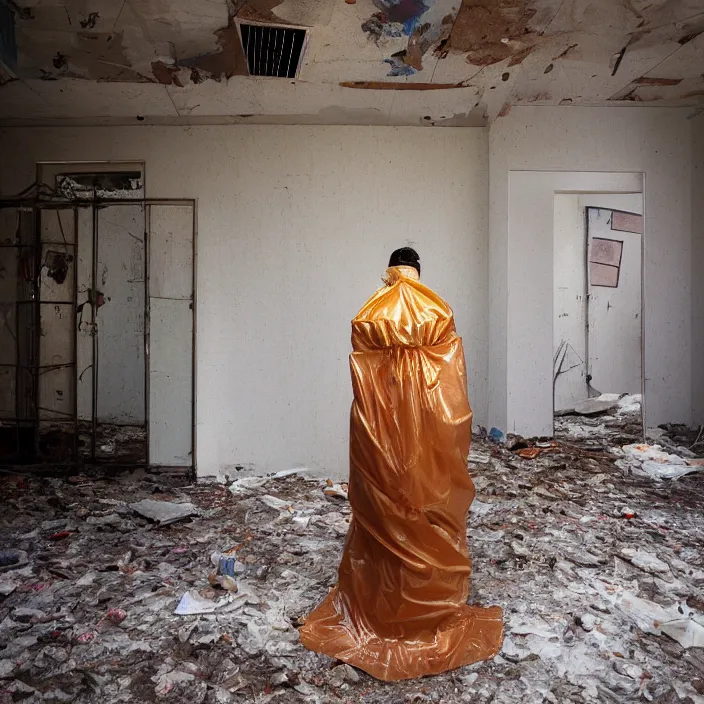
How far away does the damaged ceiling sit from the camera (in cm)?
302

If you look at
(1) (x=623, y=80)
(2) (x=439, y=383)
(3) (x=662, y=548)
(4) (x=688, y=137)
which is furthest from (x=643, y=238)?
(2) (x=439, y=383)

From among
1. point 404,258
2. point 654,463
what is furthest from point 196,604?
point 654,463

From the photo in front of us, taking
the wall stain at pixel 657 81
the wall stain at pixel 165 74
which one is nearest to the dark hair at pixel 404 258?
the wall stain at pixel 165 74

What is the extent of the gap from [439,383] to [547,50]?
9.89 ft

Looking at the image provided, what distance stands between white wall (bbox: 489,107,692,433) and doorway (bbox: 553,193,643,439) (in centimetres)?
61

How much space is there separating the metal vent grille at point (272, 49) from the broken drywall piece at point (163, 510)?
3208mm

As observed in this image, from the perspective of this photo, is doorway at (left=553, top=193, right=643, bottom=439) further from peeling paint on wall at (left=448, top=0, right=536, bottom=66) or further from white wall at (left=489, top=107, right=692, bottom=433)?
peeling paint on wall at (left=448, top=0, right=536, bottom=66)

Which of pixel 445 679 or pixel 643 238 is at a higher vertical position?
pixel 643 238

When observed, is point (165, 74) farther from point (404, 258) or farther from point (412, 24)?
point (404, 258)

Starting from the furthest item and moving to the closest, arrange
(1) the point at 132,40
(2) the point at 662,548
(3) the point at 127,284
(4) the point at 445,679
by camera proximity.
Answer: (3) the point at 127,284
(1) the point at 132,40
(2) the point at 662,548
(4) the point at 445,679

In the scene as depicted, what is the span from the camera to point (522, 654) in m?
1.98

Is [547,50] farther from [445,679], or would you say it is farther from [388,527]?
[445,679]

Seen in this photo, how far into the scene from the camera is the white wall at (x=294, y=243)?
4.49 m

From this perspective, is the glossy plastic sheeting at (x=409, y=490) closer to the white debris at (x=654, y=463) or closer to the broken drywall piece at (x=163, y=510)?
the broken drywall piece at (x=163, y=510)
